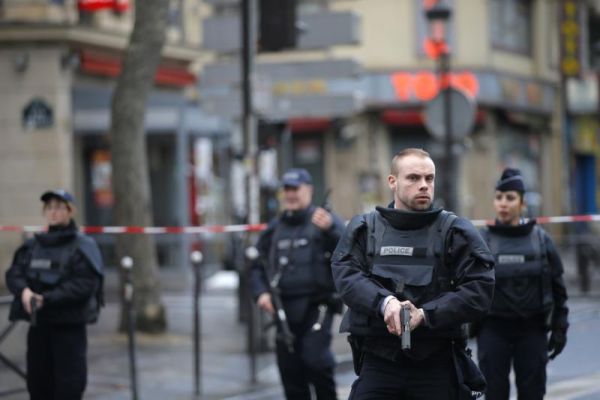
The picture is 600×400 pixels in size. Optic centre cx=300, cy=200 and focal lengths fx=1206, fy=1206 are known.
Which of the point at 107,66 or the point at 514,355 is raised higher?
the point at 107,66

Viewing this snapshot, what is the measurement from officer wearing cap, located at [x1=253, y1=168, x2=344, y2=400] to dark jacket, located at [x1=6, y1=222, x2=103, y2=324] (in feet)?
4.30

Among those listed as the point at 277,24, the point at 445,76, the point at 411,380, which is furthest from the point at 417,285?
the point at 445,76

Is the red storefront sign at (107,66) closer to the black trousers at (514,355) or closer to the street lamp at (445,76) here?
the street lamp at (445,76)

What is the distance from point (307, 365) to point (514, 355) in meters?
1.54

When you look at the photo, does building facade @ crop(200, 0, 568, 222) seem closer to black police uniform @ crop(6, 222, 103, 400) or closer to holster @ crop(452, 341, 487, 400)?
black police uniform @ crop(6, 222, 103, 400)

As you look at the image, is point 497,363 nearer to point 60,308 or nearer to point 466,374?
point 466,374

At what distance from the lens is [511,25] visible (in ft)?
Answer: 110

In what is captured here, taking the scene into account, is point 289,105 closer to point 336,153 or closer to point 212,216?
point 212,216

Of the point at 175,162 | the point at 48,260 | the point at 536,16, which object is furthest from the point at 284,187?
the point at 536,16

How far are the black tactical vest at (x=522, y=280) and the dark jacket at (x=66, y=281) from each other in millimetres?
2666

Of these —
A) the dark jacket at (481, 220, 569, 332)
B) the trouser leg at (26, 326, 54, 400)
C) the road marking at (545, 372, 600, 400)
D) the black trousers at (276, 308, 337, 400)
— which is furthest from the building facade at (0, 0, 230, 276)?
the dark jacket at (481, 220, 569, 332)

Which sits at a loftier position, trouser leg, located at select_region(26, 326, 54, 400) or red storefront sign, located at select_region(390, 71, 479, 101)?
red storefront sign, located at select_region(390, 71, 479, 101)

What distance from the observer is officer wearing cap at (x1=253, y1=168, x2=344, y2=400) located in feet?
28.1

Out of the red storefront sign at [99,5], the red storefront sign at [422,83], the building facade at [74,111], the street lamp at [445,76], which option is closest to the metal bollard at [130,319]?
the street lamp at [445,76]
